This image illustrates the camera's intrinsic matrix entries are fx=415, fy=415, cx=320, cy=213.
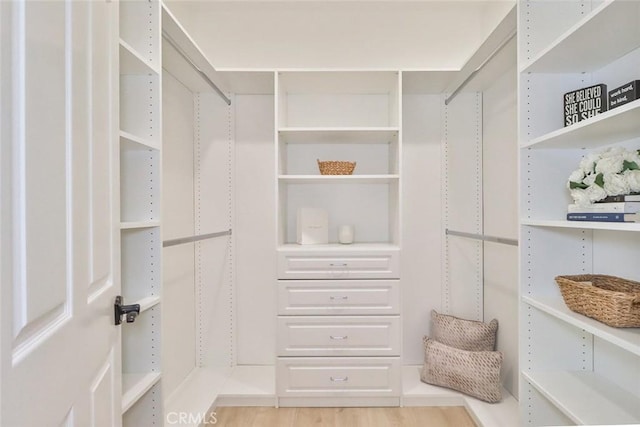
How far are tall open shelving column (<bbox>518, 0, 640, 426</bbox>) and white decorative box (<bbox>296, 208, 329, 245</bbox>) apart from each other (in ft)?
4.06

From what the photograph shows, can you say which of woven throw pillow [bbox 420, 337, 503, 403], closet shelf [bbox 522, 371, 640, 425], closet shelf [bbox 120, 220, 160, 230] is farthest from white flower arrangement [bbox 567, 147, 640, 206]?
closet shelf [bbox 120, 220, 160, 230]

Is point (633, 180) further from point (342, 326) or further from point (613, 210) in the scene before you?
point (342, 326)

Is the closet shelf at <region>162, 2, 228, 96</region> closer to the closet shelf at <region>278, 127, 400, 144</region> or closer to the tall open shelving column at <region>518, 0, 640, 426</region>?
the closet shelf at <region>278, 127, 400, 144</region>

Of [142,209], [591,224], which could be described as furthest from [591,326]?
[142,209]

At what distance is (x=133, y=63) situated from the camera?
5.12 ft

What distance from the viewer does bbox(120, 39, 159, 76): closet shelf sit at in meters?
1.45

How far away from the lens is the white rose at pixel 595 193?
4.40 feet

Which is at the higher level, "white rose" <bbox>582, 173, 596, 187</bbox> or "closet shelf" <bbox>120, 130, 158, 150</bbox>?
"closet shelf" <bbox>120, 130, 158, 150</bbox>

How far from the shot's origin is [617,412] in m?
1.39

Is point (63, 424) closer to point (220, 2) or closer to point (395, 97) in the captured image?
point (395, 97)

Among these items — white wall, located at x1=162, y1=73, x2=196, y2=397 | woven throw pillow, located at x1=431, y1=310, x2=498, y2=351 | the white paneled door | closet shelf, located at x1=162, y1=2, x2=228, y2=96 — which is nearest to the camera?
the white paneled door

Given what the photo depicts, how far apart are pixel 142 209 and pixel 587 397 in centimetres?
183

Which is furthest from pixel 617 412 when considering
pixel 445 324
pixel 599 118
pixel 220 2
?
pixel 220 2

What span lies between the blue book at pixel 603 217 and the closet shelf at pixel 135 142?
159 cm
